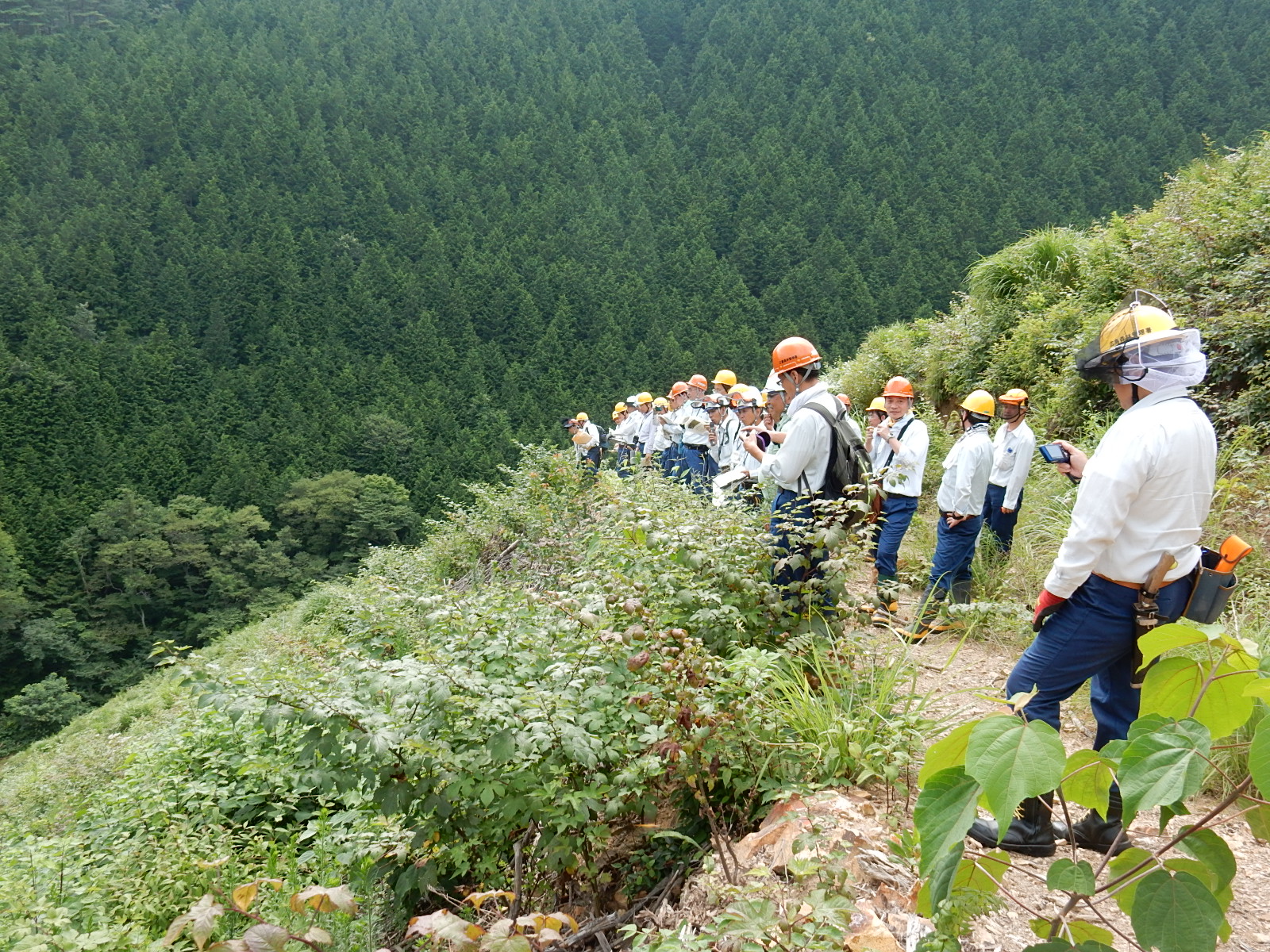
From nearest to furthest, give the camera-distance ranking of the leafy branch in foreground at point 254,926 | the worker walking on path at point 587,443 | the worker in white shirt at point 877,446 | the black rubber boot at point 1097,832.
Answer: the leafy branch in foreground at point 254,926 < the black rubber boot at point 1097,832 < the worker in white shirt at point 877,446 < the worker walking on path at point 587,443

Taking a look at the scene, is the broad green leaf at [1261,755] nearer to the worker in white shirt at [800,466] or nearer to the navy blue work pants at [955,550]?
the worker in white shirt at [800,466]

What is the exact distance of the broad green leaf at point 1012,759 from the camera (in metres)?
1.01

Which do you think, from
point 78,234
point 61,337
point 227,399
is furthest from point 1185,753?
point 78,234

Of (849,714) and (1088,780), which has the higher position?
(1088,780)

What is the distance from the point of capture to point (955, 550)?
17.9 ft

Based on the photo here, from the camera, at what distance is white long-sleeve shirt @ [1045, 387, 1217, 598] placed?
2283mm

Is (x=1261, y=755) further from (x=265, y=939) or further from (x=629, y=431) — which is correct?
(x=629, y=431)

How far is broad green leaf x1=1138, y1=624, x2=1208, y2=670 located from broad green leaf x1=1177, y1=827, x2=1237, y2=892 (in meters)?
0.23

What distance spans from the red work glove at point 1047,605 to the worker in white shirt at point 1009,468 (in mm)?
3388

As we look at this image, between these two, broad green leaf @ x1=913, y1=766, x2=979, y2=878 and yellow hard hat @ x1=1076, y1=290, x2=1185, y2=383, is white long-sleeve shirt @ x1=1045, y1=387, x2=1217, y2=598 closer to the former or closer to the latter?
yellow hard hat @ x1=1076, y1=290, x2=1185, y2=383

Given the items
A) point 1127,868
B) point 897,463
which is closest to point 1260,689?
point 1127,868

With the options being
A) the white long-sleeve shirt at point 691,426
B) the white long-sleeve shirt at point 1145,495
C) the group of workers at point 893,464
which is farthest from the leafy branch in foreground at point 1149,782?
the white long-sleeve shirt at point 691,426

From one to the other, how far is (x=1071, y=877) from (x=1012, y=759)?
24cm

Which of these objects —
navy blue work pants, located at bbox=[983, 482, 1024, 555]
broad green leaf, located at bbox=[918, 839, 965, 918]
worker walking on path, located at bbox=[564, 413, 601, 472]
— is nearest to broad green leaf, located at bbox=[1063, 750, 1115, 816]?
broad green leaf, located at bbox=[918, 839, 965, 918]
